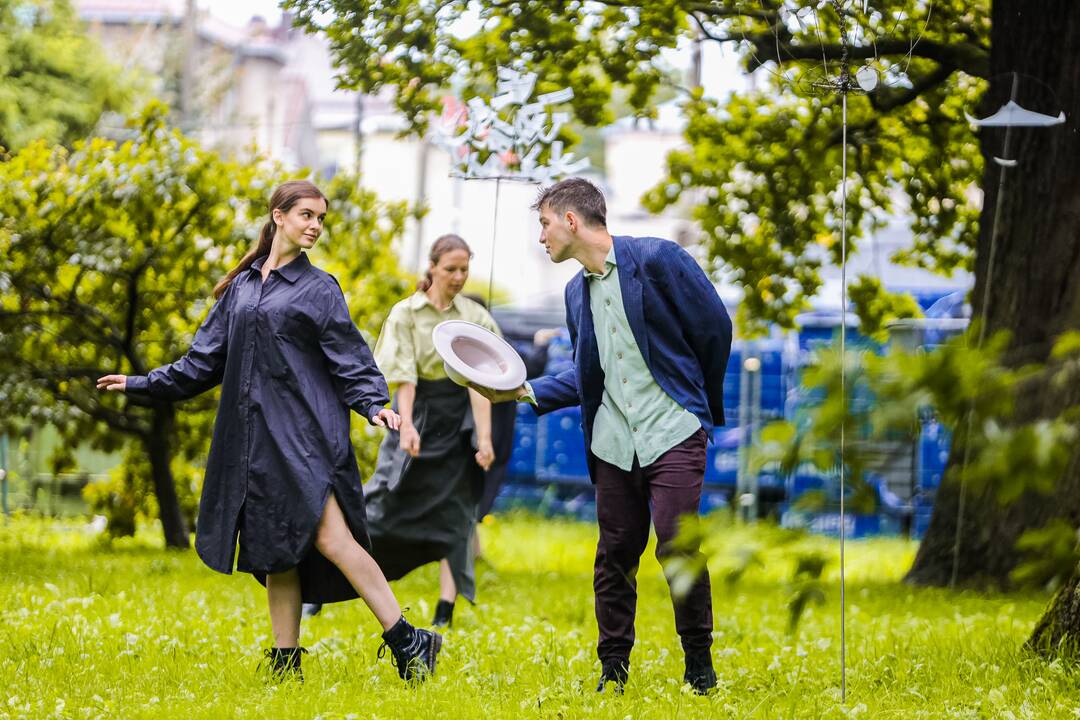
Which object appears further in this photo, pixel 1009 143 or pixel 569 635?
pixel 1009 143

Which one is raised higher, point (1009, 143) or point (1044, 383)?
point (1009, 143)

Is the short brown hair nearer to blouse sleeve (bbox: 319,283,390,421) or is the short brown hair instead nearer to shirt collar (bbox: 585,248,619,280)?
shirt collar (bbox: 585,248,619,280)

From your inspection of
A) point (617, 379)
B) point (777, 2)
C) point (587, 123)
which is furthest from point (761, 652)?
point (587, 123)

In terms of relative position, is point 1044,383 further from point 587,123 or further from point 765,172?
point 765,172

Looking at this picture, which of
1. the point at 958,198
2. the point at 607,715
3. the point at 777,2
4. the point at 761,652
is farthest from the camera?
the point at 958,198

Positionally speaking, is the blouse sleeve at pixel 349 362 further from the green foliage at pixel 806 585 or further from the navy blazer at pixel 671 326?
the green foliage at pixel 806 585

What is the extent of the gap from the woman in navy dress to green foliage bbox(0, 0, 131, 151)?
78.7 feet

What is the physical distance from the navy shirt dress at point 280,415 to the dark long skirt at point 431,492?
229cm

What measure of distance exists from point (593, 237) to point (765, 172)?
6005mm

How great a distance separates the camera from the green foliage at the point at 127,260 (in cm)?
950

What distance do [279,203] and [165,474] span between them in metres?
6.12

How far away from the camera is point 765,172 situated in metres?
10.9

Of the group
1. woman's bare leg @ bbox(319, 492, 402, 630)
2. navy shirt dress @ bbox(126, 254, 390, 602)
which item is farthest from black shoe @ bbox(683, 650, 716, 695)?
navy shirt dress @ bbox(126, 254, 390, 602)

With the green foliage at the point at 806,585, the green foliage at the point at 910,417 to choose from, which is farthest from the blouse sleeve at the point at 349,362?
the green foliage at the point at 910,417
